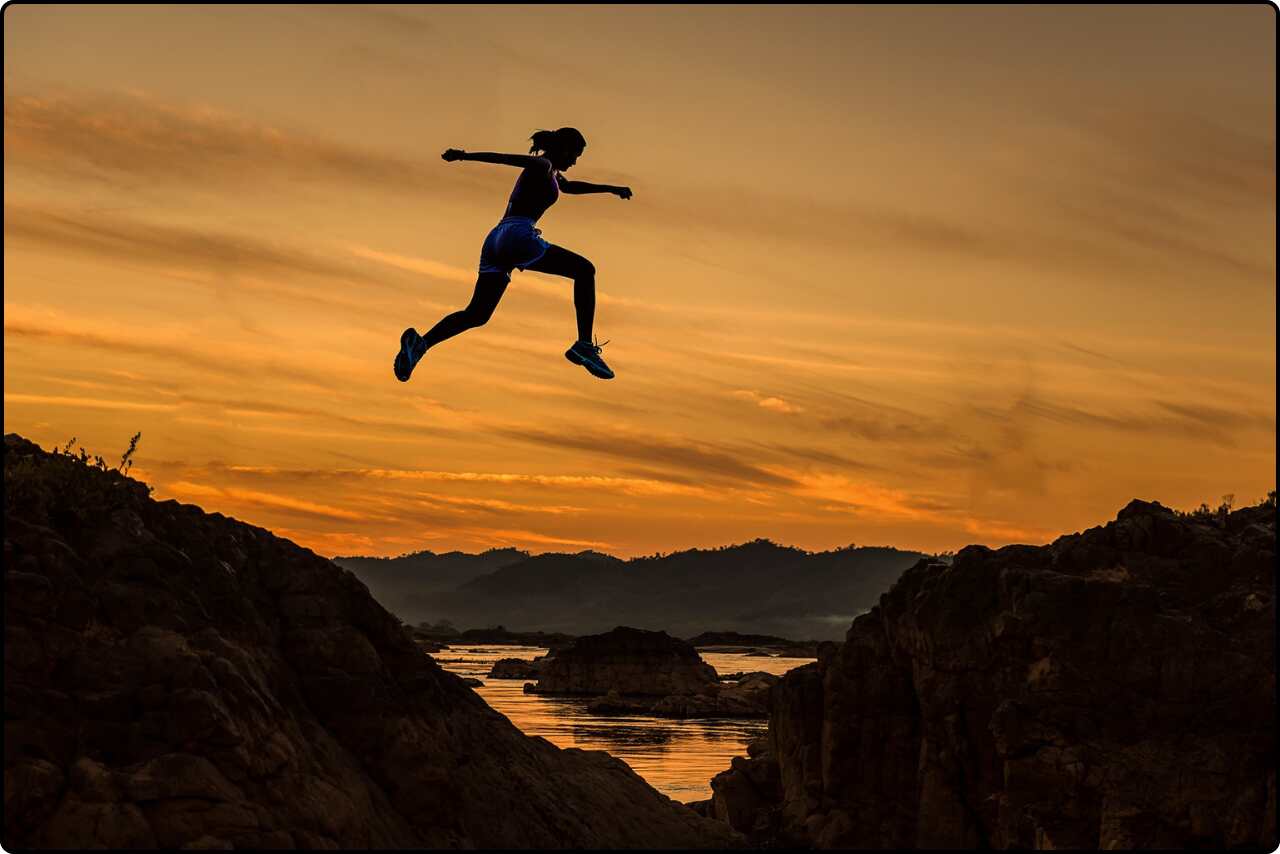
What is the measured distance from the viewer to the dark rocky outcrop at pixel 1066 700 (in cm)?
2552

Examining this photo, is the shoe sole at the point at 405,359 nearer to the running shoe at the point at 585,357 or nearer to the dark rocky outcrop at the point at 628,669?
the running shoe at the point at 585,357

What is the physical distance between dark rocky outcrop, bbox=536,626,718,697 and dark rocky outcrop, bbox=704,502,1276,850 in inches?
4575

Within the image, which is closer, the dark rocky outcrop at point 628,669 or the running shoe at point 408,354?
the running shoe at point 408,354

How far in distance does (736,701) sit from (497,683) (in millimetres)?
39307

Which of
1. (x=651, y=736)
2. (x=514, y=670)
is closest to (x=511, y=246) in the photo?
(x=651, y=736)

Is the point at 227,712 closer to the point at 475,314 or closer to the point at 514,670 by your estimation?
the point at 475,314

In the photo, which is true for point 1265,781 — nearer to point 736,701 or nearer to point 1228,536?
point 1228,536

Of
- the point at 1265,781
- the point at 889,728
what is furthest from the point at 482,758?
the point at 1265,781

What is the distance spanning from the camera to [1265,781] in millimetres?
25234

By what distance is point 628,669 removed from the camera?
152750mm

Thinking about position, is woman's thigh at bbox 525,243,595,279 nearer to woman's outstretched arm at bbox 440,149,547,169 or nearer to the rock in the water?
woman's outstretched arm at bbox 440,149,547,169

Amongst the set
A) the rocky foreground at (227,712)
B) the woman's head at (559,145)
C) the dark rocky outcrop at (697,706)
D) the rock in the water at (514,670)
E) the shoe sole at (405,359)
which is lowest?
the rock in the water at (514,670)

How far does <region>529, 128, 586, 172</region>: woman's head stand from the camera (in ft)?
69.7

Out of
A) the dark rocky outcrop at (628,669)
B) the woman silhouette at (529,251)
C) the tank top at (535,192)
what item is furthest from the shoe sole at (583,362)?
the dark rocky outcrop at (628,669)
